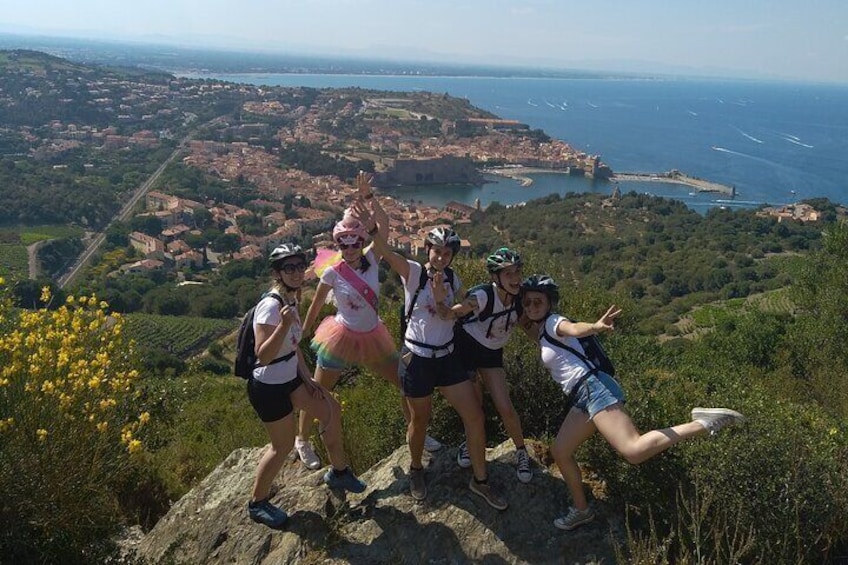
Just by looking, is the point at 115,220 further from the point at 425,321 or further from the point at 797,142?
the point at 797,142

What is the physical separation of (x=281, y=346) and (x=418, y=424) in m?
0.97

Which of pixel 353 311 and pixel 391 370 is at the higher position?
pixel 353 311

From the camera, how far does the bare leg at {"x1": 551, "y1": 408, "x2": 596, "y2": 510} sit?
10.9 feet

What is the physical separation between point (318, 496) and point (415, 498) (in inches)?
25.1

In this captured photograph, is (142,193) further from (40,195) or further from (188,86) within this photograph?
(188,86)

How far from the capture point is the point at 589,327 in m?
3.17

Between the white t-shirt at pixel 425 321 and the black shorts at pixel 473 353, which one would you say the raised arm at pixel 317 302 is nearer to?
the white t-shirt at pixel 425 321

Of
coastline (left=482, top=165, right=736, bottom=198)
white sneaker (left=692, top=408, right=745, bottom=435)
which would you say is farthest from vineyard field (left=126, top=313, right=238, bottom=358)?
coastline (left=482, top=165, right=736, bottom=198)

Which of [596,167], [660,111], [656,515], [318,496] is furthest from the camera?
[660,111]

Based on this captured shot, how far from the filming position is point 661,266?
37.7 meters

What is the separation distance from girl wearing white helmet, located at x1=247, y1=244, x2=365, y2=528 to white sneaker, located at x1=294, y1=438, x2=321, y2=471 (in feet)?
1.53

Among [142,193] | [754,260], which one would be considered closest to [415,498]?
[754,260]

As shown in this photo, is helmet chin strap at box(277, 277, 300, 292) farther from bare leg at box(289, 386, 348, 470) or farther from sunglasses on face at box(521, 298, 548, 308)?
sunglasses on face at box(521, 298, 548, 308)

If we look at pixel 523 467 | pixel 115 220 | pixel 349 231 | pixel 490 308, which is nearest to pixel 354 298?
pixel 349 231
